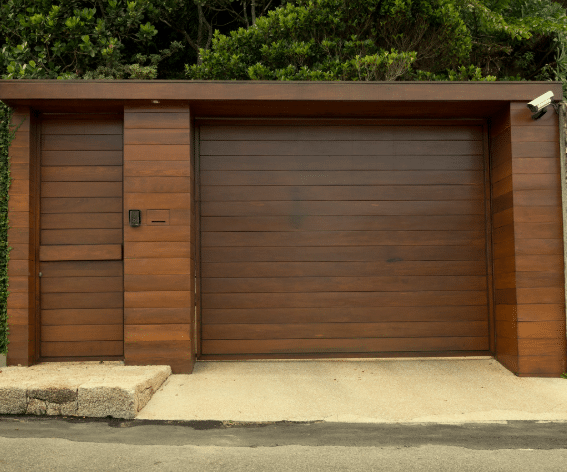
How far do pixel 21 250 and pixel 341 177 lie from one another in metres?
3.53

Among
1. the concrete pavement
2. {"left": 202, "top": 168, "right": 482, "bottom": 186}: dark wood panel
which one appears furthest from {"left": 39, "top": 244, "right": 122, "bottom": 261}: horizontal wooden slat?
{"left": 202, "top": 168, "right": 482, "bottom": 186}: dark wood panel

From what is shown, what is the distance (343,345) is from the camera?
20.0 feet

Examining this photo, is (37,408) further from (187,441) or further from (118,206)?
(118,206)

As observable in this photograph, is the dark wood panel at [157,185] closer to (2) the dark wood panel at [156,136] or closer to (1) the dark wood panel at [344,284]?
(2) the dark wood panel at [156,136]

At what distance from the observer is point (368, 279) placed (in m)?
6.15

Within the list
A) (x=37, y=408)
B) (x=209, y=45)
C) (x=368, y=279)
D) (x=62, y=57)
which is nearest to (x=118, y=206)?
(x=37, y=408)

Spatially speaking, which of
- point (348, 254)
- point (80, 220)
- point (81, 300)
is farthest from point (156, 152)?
point (348, 254)

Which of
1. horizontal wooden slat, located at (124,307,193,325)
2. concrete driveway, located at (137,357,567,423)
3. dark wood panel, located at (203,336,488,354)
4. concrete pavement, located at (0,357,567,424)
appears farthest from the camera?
dark wood panel, located at (203,336,488,354)

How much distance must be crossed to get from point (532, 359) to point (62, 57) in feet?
26.7

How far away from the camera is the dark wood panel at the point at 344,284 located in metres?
6.09

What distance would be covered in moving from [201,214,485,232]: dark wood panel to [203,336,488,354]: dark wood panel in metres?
1.26

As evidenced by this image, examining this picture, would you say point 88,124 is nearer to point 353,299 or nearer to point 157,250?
point 157,250

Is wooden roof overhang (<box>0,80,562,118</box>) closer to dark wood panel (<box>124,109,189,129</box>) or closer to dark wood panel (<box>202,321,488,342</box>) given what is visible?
dark wood panel (<box>124,109,189,129</box>)

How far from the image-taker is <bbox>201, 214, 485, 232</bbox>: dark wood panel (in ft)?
20.1
